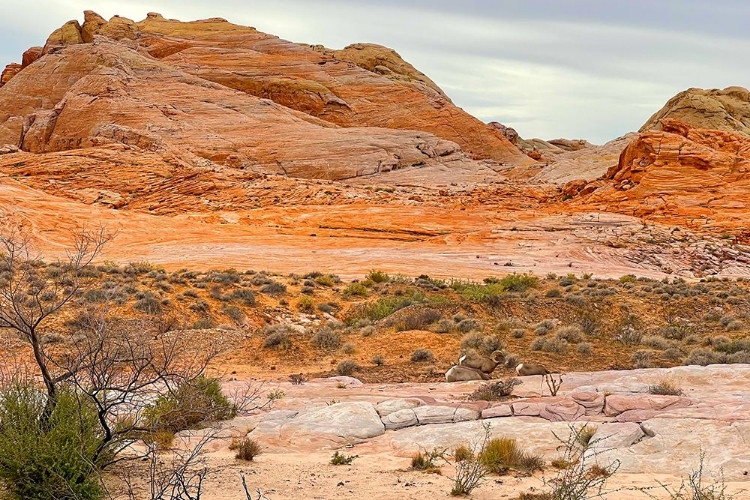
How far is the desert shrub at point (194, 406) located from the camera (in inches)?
371

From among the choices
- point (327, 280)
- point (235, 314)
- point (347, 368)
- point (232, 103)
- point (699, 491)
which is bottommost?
point (347, 368)

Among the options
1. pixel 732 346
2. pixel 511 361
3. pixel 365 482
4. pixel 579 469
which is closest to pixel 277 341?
pixel 511 361

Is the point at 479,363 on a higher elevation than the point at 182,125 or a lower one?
lower

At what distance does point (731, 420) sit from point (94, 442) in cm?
711

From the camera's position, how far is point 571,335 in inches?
664

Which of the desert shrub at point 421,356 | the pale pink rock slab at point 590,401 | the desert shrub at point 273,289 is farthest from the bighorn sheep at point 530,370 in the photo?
the desert shrub at point 273,289

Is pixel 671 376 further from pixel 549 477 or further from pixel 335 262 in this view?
pixel 335 262

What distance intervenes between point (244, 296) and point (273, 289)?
2.13 metres

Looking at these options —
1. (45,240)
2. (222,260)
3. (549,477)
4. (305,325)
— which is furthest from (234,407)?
(45,240)

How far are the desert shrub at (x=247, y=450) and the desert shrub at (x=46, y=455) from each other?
183 centimetres

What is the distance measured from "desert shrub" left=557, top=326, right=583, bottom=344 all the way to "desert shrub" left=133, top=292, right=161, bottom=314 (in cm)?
1012

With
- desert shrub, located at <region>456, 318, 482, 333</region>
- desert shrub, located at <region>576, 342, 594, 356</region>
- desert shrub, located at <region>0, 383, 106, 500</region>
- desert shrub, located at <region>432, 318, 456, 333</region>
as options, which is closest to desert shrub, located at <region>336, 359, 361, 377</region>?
desert shrub, located at <region>432, 318, 456, 333</region>

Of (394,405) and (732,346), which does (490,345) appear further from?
(394,405)

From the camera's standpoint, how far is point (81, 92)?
63000 mm
